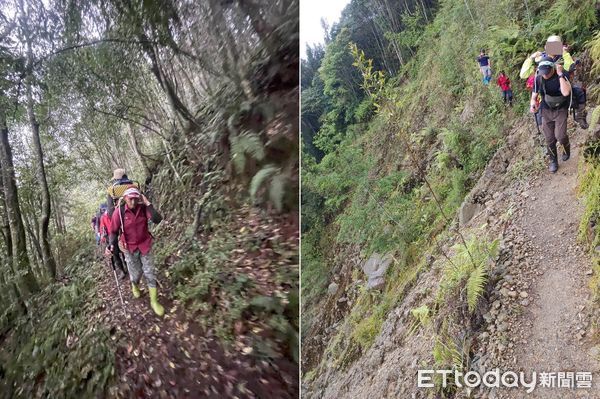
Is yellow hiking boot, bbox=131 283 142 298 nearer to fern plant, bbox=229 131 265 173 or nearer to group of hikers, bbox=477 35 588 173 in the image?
fern plant, bbox=229 131 265 173

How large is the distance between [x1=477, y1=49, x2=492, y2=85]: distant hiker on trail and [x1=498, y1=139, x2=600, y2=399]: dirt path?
0.50 metres

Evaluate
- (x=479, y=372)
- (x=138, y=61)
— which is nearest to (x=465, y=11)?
(x=138, y=61)

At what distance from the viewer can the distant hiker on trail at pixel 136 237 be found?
1410mm

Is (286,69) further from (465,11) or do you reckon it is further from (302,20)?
(465,11)

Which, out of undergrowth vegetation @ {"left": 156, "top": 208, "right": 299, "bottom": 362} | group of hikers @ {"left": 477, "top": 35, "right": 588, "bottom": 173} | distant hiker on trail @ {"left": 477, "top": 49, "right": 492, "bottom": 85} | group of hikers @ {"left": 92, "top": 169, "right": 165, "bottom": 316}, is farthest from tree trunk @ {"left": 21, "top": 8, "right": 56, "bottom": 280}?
group of hikers @ {"left": 477, "top": 35, "right": 588, "bottom": 173}

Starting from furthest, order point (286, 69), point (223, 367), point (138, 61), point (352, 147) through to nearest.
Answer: point (352, 147) < point (286, 69) < point (138, 61) < point (223, 367)

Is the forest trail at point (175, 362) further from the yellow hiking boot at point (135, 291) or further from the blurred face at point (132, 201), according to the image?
the blurred face at point (132, 201)

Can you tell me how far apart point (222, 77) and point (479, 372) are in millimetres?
1737

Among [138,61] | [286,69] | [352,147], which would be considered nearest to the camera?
[138,61]

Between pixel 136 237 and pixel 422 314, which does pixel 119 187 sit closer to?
pixel 136 237

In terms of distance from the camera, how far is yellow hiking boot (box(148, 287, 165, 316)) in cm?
143

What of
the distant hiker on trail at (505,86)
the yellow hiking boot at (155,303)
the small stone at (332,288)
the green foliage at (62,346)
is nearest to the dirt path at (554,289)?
the distant hiker on trail at (505,86)

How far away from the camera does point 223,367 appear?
1.36 metres

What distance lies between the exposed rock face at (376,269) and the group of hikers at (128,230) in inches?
46.2
